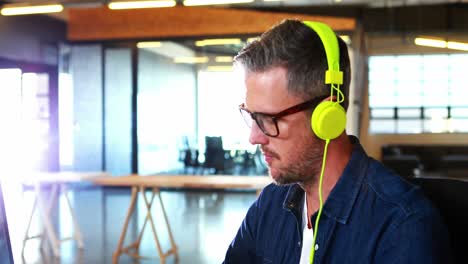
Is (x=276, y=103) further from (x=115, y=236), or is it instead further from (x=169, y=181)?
(x=115, y=236)

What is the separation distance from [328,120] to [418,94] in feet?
38.3

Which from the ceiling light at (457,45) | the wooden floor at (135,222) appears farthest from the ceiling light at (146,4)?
the ceiling light at (457,45)

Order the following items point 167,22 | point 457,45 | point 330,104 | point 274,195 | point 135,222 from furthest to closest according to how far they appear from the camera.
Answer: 1. point 457,45
2. point 167,22
3. point 135,222
4. point 274,195
5. point 330,104

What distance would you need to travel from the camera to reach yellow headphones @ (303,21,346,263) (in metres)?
1.02

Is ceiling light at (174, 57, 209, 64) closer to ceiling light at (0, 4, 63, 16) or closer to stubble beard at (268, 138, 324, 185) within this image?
ceiling light at (0, 4, 63, 16)

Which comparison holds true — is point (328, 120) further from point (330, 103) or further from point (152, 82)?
point (152, 82)

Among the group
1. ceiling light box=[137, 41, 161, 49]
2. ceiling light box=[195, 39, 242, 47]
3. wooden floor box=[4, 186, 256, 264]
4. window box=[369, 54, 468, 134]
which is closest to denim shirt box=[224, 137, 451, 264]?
wooden floor box=[4, 186, 256, 264]

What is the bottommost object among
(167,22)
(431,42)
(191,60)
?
(191,60)

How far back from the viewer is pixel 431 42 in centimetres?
1102

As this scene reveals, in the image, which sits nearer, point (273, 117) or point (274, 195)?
point (273, 117)

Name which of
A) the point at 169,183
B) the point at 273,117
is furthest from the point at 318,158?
the point at 169,183

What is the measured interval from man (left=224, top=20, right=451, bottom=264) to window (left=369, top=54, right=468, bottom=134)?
10855 millimetres

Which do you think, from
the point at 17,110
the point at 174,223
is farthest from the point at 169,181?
the point at 17,110

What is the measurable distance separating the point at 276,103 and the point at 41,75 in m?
9.80
